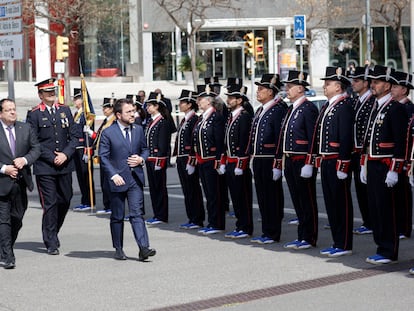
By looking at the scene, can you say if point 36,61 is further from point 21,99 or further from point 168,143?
point 168,143

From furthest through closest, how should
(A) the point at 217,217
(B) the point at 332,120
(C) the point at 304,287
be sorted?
(A) the point at 217,217 < (B) the point at 332,120 < (C) the point at 304,287

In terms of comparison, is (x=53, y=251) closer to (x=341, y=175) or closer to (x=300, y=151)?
(x=300, y=151)

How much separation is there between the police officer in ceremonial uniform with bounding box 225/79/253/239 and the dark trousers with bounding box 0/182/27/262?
3010 millimetres

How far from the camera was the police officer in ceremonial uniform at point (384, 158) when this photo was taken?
10320 millimetres

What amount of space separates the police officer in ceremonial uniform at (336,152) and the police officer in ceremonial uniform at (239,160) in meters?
1.57

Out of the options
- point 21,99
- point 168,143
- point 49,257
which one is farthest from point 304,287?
point 21,99

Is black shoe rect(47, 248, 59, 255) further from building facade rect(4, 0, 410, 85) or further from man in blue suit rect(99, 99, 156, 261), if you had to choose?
building facade rect(4, 0, 410, 85)

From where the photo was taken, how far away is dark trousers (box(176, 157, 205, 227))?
14.0 m

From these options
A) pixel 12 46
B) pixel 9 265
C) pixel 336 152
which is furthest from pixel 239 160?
pixel 12 46

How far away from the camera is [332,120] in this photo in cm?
1113

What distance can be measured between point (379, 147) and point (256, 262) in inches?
73.6

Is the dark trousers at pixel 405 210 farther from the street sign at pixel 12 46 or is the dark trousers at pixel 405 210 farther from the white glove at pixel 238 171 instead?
the street sign at pixel 12 46

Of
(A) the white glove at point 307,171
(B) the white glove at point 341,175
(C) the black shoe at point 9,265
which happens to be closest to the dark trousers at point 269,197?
(A) the white glove at point 307,171

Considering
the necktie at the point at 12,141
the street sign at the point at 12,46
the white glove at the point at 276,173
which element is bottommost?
the white glove at the point at 276,173
